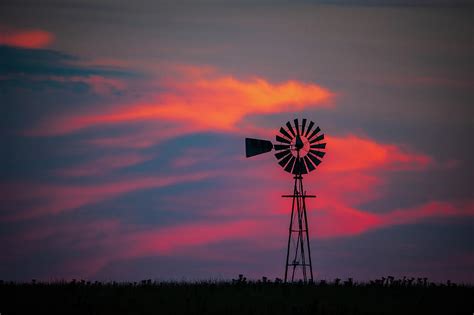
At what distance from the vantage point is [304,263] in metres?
35.6

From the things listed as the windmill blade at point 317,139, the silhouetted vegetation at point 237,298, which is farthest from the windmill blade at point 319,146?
the silhouetted vegetation at point 237,298

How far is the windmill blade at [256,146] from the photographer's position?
36719mm

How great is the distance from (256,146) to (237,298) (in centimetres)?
1049

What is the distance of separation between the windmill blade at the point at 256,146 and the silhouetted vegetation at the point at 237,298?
685cm

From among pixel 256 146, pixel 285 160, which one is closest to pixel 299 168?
pixel 285 160

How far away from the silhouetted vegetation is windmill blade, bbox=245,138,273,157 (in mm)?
6851

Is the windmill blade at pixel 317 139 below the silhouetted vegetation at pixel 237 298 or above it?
above

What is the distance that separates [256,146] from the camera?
3684cm

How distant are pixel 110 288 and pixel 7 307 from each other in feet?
12.9

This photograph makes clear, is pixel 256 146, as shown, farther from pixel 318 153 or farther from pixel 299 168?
pixel 318 153

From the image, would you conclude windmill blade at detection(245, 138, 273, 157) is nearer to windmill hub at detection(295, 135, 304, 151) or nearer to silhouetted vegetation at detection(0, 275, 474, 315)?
windmill hub at detection(295, 135, 304, 151)

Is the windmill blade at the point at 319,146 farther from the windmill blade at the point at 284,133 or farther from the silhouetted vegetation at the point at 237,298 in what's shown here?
the silhouetted vegetation at the point at 237,298

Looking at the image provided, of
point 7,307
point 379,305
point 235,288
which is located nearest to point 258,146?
point 235,288

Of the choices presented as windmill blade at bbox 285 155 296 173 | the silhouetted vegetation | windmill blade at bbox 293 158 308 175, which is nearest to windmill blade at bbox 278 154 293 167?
windmill blade at bbox 285 155 296 173
